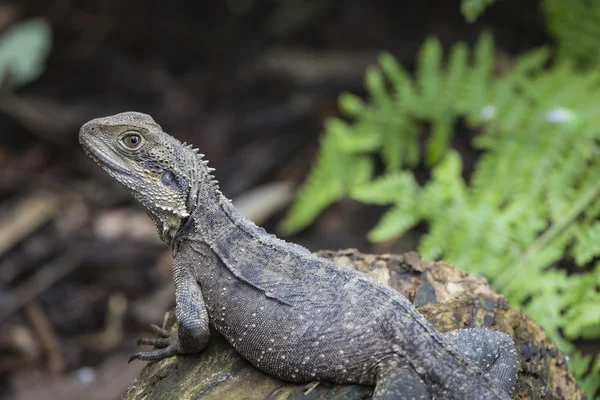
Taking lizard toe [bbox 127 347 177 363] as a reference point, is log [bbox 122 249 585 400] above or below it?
below

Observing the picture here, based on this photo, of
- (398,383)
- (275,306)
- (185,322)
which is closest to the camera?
(398,383)

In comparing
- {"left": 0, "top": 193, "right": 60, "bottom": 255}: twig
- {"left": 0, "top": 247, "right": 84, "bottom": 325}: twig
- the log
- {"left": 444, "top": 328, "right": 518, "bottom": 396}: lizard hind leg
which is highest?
{"left": 0, "top": 193, "right": 60, "bottom": 255}: twig

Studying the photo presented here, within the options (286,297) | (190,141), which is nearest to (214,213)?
(286,297)

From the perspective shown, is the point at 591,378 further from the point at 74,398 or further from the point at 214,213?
the point at 74,398

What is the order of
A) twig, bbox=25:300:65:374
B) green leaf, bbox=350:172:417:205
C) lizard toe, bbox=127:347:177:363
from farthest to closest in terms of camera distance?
twig, bbox=25:300:65:374, green leaf, bbox=350:172:417:205, lizard toe, bbox=127:347:177:363

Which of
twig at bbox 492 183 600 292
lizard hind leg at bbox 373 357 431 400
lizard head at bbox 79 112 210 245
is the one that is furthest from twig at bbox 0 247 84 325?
lizard hind leg at bbox 373 357 431 400

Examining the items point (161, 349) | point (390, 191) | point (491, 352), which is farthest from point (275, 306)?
point (390, 191)

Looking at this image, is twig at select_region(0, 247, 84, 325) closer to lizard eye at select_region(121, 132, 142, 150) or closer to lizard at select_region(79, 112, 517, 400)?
lizard at select_region(79, 112, 517, 400)

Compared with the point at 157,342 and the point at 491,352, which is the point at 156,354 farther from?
the point at 491,352
